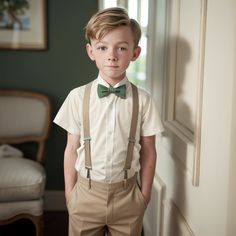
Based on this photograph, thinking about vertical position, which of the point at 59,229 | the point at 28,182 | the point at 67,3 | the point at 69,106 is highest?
the point at 67,3

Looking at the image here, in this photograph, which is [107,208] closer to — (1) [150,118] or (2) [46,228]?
(1) [150,118]

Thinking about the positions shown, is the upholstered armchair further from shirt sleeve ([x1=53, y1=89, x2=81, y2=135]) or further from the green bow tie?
the green bow tie

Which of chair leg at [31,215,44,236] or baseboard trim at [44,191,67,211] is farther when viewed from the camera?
baseboard trim at [44,191,67,211]

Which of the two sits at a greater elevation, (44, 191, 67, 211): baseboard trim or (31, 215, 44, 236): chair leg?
(31, 215, 44, 236): chair leg

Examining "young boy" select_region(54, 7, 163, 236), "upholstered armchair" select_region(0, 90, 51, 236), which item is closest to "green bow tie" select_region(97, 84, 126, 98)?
"young boy" select_region(54, 7, 163, 236)

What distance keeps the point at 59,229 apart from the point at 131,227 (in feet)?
4.32

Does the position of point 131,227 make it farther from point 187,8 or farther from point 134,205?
point 187,8

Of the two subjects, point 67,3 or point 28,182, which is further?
point 67,3

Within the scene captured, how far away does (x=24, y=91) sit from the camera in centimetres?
277

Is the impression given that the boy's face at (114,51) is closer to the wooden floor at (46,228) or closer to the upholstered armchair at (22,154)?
the upholstered armchair at (22,154)

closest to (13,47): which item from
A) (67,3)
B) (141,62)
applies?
(67,3)

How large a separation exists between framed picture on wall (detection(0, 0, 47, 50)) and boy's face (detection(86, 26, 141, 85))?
1464 mm

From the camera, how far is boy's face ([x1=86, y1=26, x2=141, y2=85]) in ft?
4.39

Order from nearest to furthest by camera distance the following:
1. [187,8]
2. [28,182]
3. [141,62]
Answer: [187,8]
[28,182]
[141,62]
